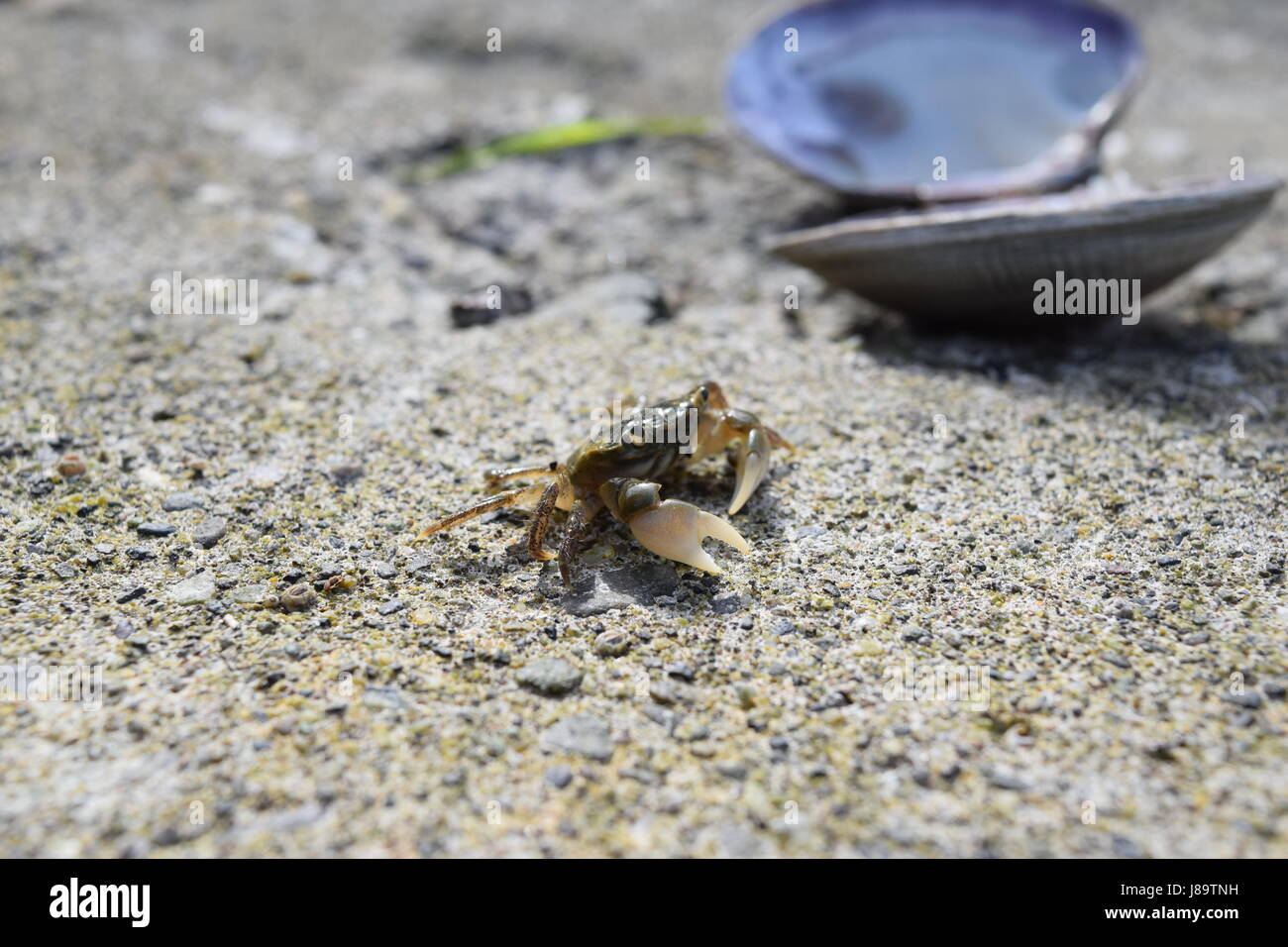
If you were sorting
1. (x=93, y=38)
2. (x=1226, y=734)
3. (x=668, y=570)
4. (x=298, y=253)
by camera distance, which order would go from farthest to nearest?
(x=93, y=38) < (x=298, y=253) < (x=668, y=570) < (x=1226, y=734)

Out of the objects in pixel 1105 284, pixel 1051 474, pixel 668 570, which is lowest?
pixel 668 570

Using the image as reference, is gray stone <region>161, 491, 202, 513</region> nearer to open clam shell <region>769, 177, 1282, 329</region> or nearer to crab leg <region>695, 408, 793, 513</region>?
crab leg <region>695, 408, 793, 513</region>

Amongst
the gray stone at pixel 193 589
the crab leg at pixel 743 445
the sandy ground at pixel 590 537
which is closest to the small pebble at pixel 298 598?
the sandy ground at pixel 590 537

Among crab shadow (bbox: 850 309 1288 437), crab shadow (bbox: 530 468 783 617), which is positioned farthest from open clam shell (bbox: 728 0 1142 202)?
crab shadow (bbox: 530 468 783 617)

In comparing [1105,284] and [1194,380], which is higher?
[1105,284]

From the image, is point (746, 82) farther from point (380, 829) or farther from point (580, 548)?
point (380, 829)

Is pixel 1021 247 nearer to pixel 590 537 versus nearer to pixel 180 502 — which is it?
pixel 590 537

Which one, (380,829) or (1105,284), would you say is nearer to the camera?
(380,829)

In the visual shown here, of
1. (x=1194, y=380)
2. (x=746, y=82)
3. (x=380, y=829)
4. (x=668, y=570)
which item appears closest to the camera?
(x=380, y=829)

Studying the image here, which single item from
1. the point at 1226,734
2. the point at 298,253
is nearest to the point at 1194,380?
the point at 1226,734
